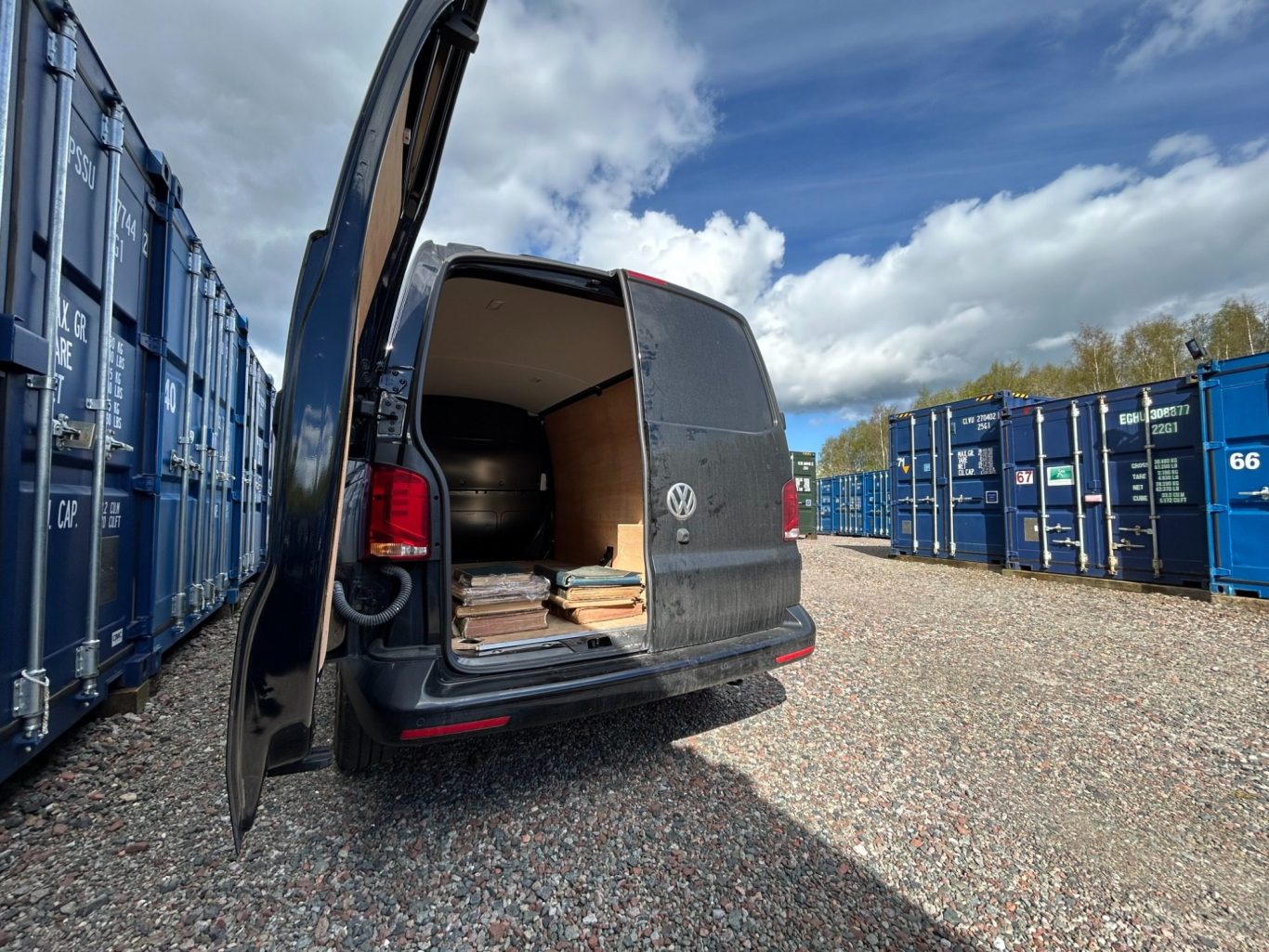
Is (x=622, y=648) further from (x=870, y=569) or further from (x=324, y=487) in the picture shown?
(x=870, y=569)

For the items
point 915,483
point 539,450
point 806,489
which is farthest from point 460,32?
point 806,489

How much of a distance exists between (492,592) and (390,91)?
1868 millimetres

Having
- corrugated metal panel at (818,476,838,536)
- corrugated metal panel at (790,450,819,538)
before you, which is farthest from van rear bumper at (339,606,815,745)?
corrugated metal panel at (818,476,838,536)

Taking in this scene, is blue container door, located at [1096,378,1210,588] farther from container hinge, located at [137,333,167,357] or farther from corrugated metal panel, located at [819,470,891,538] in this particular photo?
corrugated metal panel, located at [819,470,891,538]

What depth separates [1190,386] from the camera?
21.6ft

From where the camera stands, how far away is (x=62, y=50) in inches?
80.1

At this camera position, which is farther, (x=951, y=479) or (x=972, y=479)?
(x=951, y=479)

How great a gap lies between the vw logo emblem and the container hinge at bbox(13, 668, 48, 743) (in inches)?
90.5

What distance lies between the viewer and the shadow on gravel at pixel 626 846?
1580 millimetres

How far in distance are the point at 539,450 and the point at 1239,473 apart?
298 inches

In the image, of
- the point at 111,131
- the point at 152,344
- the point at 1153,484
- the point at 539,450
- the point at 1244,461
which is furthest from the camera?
the point at 1153,484

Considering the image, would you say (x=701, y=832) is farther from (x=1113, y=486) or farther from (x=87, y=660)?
(x=1113, y=486)

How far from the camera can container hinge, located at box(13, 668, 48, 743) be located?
1.88 metres

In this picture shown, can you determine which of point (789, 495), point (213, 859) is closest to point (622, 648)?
point (789, 495)
